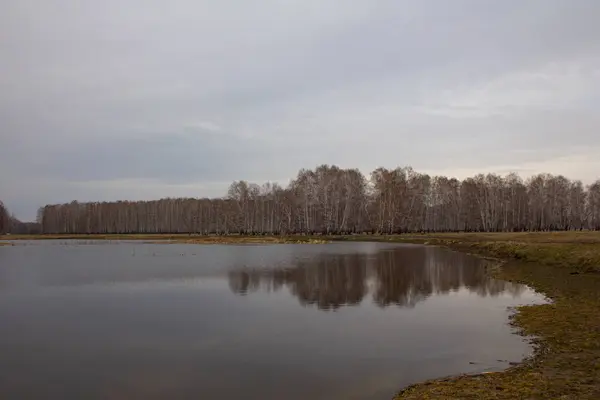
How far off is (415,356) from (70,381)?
8.91 meters

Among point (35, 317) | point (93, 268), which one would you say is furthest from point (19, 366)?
point (93, 268)

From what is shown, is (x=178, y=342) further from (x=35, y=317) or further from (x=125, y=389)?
(x=35, y=317)

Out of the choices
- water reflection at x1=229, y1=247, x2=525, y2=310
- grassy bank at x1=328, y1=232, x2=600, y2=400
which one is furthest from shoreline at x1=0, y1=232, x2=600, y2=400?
water reflection at x1=229, y1=247, x2=525, y2=310

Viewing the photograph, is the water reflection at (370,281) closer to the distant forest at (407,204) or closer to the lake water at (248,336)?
the lake water at (248,336)

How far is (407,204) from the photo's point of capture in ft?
382

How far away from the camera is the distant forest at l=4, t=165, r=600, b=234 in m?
112

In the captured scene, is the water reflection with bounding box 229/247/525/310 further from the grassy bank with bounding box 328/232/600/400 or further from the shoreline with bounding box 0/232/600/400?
A: the grassy bank with bounding box 328/232/600/400

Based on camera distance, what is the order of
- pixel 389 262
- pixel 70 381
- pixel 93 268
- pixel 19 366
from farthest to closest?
pixel 389 262
pixel 93 268
pixel 19 366
pixel 70 381

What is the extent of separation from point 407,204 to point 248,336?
104995 millimetres

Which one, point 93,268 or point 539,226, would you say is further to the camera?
point 539,226

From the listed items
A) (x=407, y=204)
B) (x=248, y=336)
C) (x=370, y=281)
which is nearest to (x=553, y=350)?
(x=248, y=336)

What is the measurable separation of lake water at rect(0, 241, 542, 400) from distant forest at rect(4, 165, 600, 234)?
3259 inches

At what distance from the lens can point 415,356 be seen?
42.4 ft

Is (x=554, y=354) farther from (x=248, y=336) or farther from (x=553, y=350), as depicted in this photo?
(x=248, y=336)
